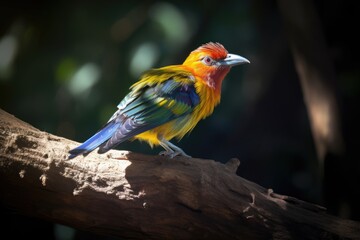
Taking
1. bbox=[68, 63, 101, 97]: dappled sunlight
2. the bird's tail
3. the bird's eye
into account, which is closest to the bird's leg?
the bird's tail

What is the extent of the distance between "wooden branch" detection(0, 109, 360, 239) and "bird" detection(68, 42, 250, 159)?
0.68 feet

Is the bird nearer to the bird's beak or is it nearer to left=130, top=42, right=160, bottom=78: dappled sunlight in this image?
the bird's beak

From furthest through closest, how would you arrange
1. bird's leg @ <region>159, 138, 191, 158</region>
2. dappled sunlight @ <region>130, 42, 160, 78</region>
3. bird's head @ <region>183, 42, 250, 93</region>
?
dappled sunlight @ <region>130, 42, 160, 78</region> → bird's head @ <region>183, 42, 250, 93</region> → bird's leg @ <region>159, 138, 191, 158</region>

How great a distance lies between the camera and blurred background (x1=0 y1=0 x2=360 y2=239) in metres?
6.25

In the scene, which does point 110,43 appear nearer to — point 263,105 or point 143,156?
point 263,105

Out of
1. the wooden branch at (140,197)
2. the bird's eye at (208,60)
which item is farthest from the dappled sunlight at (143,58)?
the wooden branch at (140,197)

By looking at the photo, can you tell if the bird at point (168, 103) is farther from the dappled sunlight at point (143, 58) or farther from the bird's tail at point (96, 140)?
the dappled sunlight at point (143, 58)

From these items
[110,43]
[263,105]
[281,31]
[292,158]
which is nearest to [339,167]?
[292,158]

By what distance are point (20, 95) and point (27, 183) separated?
10.9 ft

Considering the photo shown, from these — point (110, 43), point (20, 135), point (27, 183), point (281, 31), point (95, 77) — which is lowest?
point (27, 183)

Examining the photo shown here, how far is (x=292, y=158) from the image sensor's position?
725 centimetres

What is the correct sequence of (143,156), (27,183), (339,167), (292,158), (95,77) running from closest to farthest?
(27,183) → (143,156) → (339,167) → (95,77) → (292,158)

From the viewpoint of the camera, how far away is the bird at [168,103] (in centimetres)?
414

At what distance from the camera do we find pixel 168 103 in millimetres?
4570
